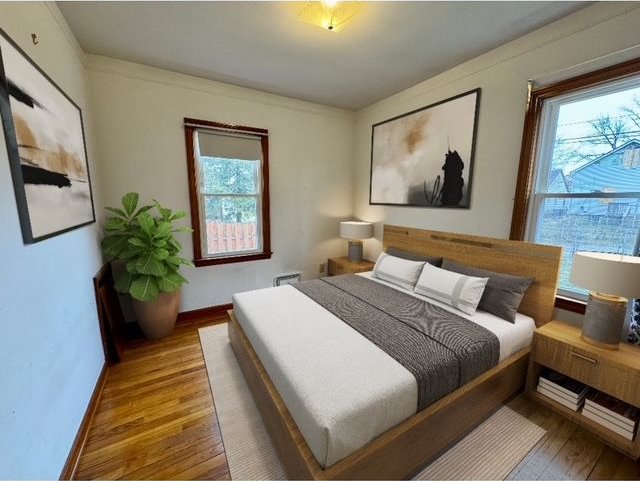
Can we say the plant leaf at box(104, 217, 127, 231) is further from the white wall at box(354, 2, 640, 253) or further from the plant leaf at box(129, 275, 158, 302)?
the white wall at box(354, 2, 640, 253)

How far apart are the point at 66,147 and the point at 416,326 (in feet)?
8.44

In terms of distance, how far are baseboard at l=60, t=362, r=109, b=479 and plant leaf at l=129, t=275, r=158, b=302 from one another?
62 cm

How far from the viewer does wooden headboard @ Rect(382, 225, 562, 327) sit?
6.31 feet

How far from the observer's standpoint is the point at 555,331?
1.78 metres

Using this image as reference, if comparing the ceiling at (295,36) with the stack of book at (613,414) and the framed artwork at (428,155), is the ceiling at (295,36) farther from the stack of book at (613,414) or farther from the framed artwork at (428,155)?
the stack of book at (613,414)

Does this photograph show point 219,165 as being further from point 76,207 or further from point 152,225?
point 76,207

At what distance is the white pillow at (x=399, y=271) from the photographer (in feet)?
8.21

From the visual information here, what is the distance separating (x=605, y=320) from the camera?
1544mm

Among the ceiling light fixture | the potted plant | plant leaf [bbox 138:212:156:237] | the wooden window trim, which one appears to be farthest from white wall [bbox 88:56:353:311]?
the wooden window trim

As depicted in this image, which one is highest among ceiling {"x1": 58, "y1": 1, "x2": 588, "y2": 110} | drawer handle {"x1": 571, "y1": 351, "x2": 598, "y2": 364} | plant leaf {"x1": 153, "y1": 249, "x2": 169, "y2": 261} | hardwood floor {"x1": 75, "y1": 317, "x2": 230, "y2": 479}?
ceiling {"x1": 58, "y1": 1, "x2": 588, "y2": 110}

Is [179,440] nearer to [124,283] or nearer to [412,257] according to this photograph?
[124,283]

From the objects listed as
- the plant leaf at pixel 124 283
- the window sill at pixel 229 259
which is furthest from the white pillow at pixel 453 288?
the plant leaf at pixel 124 283

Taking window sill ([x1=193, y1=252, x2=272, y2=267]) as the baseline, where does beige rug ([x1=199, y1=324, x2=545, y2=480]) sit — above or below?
below

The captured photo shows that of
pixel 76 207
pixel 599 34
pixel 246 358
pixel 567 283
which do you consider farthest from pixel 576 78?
pixel 76 207
